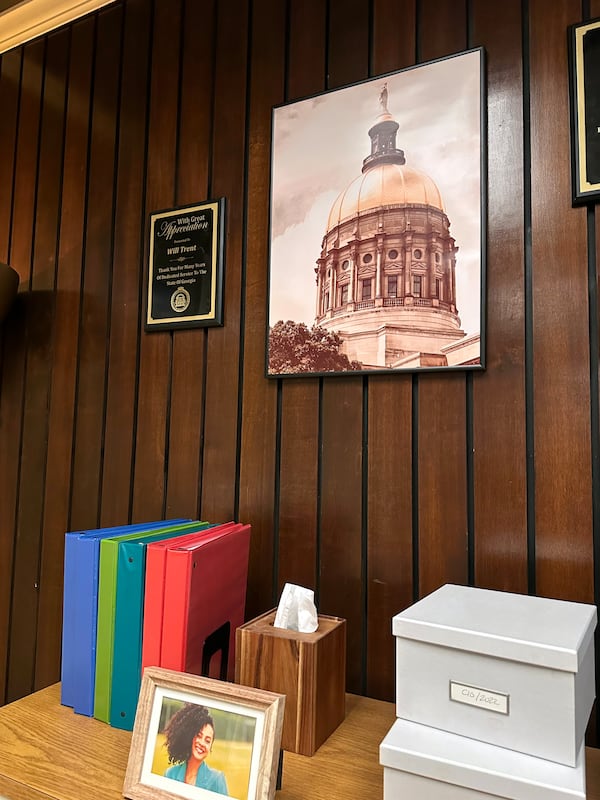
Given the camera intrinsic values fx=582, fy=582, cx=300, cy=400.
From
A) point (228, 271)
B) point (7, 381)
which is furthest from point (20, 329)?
point (228, 271)

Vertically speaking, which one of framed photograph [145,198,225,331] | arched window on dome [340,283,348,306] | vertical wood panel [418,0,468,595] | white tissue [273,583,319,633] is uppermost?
framed photograph [145,198,225,331]

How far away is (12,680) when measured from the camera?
5.53 feet

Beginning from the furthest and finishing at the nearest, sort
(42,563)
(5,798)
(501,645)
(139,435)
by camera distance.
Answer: (42,563), (139,435), (5,798), (501,645)

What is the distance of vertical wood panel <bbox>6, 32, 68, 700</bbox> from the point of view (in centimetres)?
168

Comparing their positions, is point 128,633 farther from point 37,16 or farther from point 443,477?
point 37,16

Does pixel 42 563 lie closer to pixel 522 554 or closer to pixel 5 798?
pixel 5 798

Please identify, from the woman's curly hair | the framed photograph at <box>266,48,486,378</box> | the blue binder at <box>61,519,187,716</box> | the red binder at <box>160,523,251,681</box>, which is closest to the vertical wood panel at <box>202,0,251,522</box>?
the framed photograph at <box>266,48,486,378</box>

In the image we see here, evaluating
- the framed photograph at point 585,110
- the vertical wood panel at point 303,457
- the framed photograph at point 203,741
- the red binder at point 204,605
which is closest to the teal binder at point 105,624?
the red binder at point 204,605

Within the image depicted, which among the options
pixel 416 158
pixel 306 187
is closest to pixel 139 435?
pixel 306 187

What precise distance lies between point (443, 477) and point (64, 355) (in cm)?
114

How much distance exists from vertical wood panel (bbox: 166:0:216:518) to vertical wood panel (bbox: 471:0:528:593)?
0.69 meters

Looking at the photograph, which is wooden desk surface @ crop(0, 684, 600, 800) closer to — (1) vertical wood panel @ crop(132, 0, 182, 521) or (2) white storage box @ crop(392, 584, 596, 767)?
(2) white storage box @ crop(392, 584, 596, 767)

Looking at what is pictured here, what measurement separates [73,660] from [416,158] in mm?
1222

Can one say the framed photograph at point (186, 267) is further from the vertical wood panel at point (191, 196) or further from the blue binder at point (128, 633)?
the blue binder at point (128, 633)
